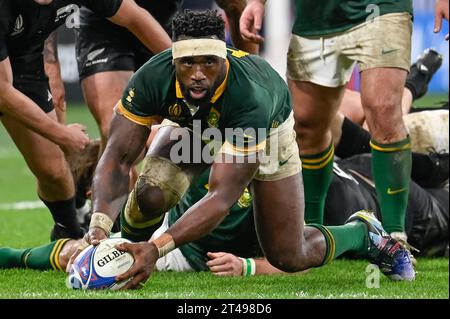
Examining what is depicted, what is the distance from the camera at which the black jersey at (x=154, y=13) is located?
709 cm

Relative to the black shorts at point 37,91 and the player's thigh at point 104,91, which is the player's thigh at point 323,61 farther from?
the black shorts at point 37,91

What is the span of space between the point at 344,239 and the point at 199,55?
50.1 inches

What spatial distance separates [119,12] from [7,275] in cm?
156

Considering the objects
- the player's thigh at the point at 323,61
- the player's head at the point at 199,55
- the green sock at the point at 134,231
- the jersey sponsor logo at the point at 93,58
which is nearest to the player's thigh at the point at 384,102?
the player's thigh at the point at 323,61

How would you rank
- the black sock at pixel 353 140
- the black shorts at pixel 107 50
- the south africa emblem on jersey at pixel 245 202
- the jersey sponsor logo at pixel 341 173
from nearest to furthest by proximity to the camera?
the south africa emblem on jersey at pixel 245 202
the jersey sponsor logo at pixel 341 173
the black shorts at pixel 107 50
the black sock at pixel 353 140

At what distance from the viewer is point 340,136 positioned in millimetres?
7324

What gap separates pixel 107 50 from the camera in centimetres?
702

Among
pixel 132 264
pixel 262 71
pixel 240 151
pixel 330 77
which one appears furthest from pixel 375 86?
pixel 132 264

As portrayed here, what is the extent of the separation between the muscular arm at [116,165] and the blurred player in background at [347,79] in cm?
103

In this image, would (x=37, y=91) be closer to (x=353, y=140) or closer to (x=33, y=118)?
(x=33, y=118)

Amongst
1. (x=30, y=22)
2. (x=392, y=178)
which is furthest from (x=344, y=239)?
(x=30, y=22)

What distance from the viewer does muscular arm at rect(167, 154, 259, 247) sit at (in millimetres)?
4664

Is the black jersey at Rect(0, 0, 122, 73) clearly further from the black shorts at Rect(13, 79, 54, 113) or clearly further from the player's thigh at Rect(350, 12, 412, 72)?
the player's thigh at Rect(350, 12, 412, 72)
